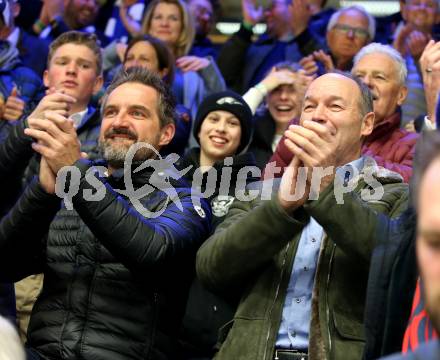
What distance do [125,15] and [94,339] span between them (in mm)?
4248

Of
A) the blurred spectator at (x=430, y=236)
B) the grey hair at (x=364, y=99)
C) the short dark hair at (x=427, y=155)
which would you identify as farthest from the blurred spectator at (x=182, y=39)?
the blurred spectator at (x=430, y=236)

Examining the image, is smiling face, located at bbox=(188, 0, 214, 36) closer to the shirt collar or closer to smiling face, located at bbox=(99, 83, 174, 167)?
the shirt collar

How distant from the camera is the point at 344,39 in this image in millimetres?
6234

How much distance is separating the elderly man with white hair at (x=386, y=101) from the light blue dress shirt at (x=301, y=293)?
46.6 inches

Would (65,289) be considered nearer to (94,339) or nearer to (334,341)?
(94,339)

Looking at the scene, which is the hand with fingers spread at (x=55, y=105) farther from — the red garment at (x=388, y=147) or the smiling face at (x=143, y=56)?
the smiling face at (x=143, y=56)

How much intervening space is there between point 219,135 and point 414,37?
1870 mm

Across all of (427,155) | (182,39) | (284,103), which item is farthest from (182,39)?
(427,155)

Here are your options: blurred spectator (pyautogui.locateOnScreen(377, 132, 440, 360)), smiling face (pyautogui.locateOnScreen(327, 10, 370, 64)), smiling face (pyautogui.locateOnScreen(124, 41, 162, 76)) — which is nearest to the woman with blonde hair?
smiling face (pyautogui.locateOnScreen(124, 41, 162, 76))

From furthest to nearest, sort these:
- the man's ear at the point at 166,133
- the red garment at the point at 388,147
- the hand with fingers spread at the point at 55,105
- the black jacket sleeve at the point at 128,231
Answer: the red garment at the point at 388,147, the man's ear at the point at 166,133, the hand with fingers spread at the point at 55,105, the black jacket sleeve at the point at 128,231

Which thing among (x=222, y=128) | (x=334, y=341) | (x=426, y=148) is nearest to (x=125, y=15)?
(x=222, y=128)

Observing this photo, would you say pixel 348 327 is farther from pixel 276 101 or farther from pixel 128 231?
pixel 276 101

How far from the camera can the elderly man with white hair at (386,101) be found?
469 centimetres

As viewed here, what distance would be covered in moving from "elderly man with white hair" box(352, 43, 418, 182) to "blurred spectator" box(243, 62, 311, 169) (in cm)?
65
